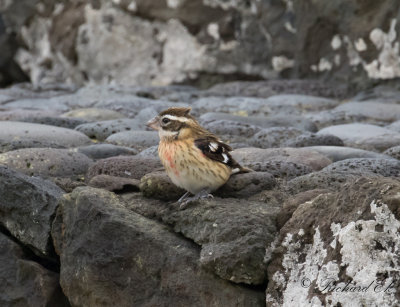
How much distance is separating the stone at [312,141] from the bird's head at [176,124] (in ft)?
7.83

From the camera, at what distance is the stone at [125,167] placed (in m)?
4.70

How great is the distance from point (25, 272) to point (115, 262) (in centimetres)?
69

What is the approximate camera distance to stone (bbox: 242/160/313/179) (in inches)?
183

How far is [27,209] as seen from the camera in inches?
155

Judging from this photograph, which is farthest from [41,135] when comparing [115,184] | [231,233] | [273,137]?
[231,233]

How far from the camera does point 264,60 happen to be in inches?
485

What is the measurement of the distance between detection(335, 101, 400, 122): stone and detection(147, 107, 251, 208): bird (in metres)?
4.77

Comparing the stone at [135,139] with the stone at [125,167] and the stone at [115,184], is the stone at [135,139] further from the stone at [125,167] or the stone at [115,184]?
the stone at [115,184]

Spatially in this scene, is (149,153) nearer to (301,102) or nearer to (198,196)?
(198,196)

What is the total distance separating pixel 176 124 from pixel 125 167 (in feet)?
2.94

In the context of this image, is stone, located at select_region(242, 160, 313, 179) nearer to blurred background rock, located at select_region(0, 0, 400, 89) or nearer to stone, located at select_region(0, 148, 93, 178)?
stone, located at select_region(0, 148, 93, 178)

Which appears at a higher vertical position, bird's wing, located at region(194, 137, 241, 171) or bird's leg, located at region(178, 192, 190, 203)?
bird's wing, located at region(194, 137, 241, 171)

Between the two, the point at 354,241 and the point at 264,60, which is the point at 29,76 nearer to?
the point at 264,60

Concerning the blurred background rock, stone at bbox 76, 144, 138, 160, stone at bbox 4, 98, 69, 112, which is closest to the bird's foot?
stone at bbox 76, 144, 138, 160
